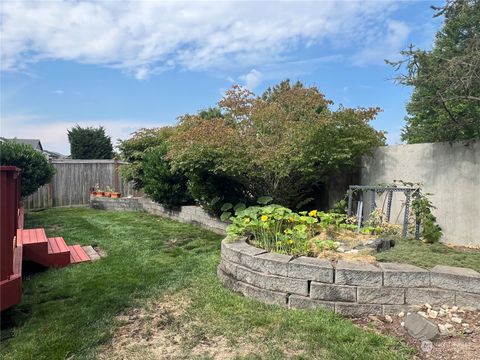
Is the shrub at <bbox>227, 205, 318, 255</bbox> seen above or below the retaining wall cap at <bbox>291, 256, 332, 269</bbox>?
above

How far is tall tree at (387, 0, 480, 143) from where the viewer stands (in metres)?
4.44

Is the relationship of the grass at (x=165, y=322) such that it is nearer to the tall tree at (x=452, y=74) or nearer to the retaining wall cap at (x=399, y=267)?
the retaining wall cap at (x=399, y=267)

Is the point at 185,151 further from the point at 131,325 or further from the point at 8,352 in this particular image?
the point at 8,352

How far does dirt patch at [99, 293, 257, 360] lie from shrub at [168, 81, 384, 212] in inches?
119

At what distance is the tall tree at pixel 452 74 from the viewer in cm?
444

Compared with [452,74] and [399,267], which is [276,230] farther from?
[452,74]

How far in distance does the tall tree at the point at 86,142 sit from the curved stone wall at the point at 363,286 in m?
18.6

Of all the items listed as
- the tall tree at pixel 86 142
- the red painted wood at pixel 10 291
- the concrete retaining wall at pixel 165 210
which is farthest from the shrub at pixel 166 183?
the tall tree at pixel 86 142

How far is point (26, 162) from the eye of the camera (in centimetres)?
912

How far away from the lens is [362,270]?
296cm

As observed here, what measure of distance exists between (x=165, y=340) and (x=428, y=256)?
2.54 meters

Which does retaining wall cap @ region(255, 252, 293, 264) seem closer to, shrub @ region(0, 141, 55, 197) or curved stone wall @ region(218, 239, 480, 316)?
curved stone wall @ region(218, 239, 480, 316)

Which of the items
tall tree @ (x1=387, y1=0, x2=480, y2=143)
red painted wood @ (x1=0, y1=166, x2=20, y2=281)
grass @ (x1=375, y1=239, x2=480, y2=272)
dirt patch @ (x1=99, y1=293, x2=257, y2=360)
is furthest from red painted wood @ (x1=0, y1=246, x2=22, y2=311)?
tall tree @ (x1=387, y1=0, x2=480, y2=143)

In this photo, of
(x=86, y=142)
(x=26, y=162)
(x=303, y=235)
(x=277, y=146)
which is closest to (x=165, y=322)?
(x=303, y=235)
